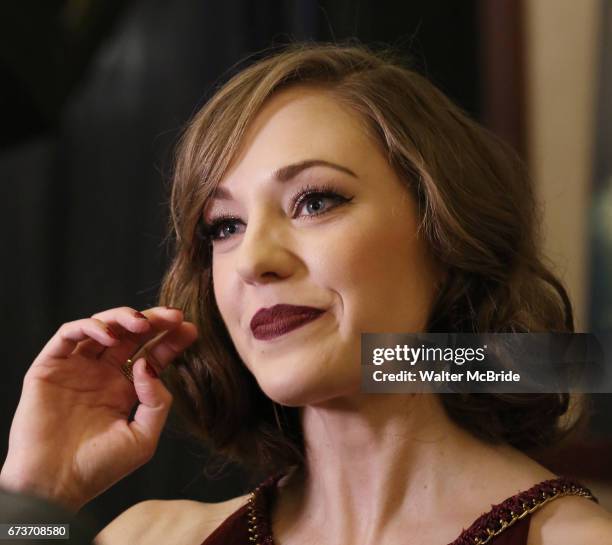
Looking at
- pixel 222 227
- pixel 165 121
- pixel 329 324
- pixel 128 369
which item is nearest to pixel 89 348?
pixel 128 369

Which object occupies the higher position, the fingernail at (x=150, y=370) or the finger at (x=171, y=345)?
the finger at (x=171, y=345)

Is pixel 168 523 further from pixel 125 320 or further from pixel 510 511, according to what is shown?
pixel 510 511

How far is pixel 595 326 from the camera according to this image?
1567 millimetres

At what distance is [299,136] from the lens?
3.34ft

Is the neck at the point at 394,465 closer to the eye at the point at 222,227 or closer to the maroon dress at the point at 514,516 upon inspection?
the maroon dress at the point at 514,516

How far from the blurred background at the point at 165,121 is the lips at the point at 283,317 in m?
0.67

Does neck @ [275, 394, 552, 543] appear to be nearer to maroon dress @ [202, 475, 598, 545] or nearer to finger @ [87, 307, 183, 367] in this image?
maroon dress @ [202, 475, 598, 545]

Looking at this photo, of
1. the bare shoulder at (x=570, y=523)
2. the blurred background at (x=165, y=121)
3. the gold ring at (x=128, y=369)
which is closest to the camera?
A: the bare shoulder at (x=570, y=523)

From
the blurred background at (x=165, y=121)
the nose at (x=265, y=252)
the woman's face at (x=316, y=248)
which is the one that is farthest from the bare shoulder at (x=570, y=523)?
the blurred background at (x=165, y=121)

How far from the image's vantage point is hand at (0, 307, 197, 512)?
104 cm

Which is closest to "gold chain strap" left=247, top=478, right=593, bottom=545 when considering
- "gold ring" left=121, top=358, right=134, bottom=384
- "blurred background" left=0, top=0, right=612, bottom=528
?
"gold ring" left=121, top=358, right=134, bottom=384

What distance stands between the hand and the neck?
0.20 m

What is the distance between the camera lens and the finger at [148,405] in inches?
43.2

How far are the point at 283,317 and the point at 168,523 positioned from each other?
366 mm
